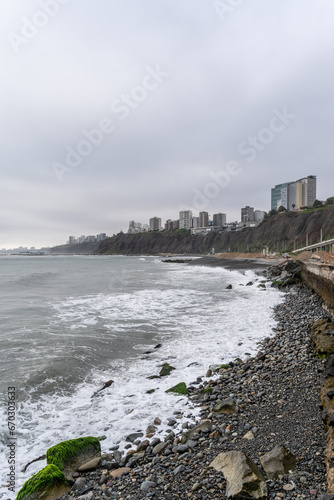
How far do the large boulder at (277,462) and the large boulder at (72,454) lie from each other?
2.63 metres

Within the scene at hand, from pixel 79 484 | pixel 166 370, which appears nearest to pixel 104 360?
pixel 166 370

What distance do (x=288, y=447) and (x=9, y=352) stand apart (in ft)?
30.1

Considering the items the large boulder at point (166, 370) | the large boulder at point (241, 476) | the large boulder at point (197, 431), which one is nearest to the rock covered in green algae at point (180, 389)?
the large boulder at point (166, 370)

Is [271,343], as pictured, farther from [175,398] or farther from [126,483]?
[126,483]

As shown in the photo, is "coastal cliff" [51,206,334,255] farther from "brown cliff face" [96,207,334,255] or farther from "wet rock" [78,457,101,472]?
"wet rock" [78,457,101,472]

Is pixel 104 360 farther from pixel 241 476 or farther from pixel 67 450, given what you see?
pixel 241 476

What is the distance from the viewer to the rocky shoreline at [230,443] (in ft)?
10.8

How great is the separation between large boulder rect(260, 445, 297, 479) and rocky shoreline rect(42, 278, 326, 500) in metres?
0.06

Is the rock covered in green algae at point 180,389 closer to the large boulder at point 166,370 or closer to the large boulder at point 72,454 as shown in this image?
the large boulder at point 166,370

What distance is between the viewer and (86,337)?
1103 cm

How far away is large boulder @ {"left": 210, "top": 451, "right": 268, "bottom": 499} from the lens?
301cm

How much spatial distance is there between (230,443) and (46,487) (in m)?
2.66

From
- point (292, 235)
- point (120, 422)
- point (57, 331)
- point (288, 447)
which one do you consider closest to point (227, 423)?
point (288, 447)

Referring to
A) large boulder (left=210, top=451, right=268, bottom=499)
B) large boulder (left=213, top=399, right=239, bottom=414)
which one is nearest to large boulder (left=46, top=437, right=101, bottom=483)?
large boulder (left=210, top=451, right=268, bottom=499)
